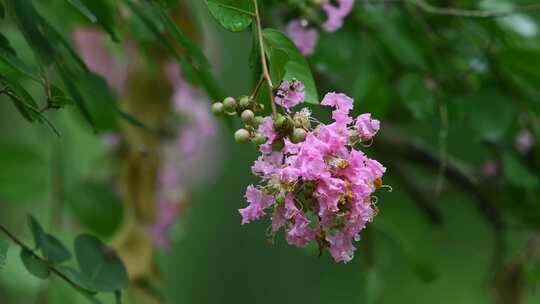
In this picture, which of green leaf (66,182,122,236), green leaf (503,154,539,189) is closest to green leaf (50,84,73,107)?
green leaf (66,182,122,236)

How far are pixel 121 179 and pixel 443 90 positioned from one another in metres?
0.52

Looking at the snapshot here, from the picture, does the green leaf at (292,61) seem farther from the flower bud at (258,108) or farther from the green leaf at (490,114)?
the green leaf at (490,114)

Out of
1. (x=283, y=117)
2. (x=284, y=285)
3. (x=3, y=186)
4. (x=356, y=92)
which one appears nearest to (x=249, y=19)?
(x=283, y=117)

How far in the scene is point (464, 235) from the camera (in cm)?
222

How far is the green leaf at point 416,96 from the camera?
1028 mm

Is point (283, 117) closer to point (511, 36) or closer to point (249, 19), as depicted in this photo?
point (249, 19)

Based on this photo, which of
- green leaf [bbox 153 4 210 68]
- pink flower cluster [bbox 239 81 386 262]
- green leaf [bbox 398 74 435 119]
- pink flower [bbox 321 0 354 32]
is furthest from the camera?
green leaf [bbox 398 74 435 119]

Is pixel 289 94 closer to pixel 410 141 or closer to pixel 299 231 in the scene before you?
pixel 299 231

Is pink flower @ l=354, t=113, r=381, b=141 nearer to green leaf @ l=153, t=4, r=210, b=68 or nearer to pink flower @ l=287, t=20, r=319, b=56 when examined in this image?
green leaf @ l=153, t=4, r=210, b=68

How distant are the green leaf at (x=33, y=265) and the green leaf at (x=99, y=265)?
0.14 ft

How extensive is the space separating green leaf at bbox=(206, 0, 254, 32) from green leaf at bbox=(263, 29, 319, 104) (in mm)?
17

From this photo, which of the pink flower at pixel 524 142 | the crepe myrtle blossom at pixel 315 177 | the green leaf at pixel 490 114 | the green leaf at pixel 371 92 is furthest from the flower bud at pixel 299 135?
the pink flower at pixel 524 142

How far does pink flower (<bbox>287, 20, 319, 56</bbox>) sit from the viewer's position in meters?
0.92

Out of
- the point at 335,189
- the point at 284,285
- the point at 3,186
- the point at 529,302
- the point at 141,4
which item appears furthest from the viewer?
the point at 284,285
